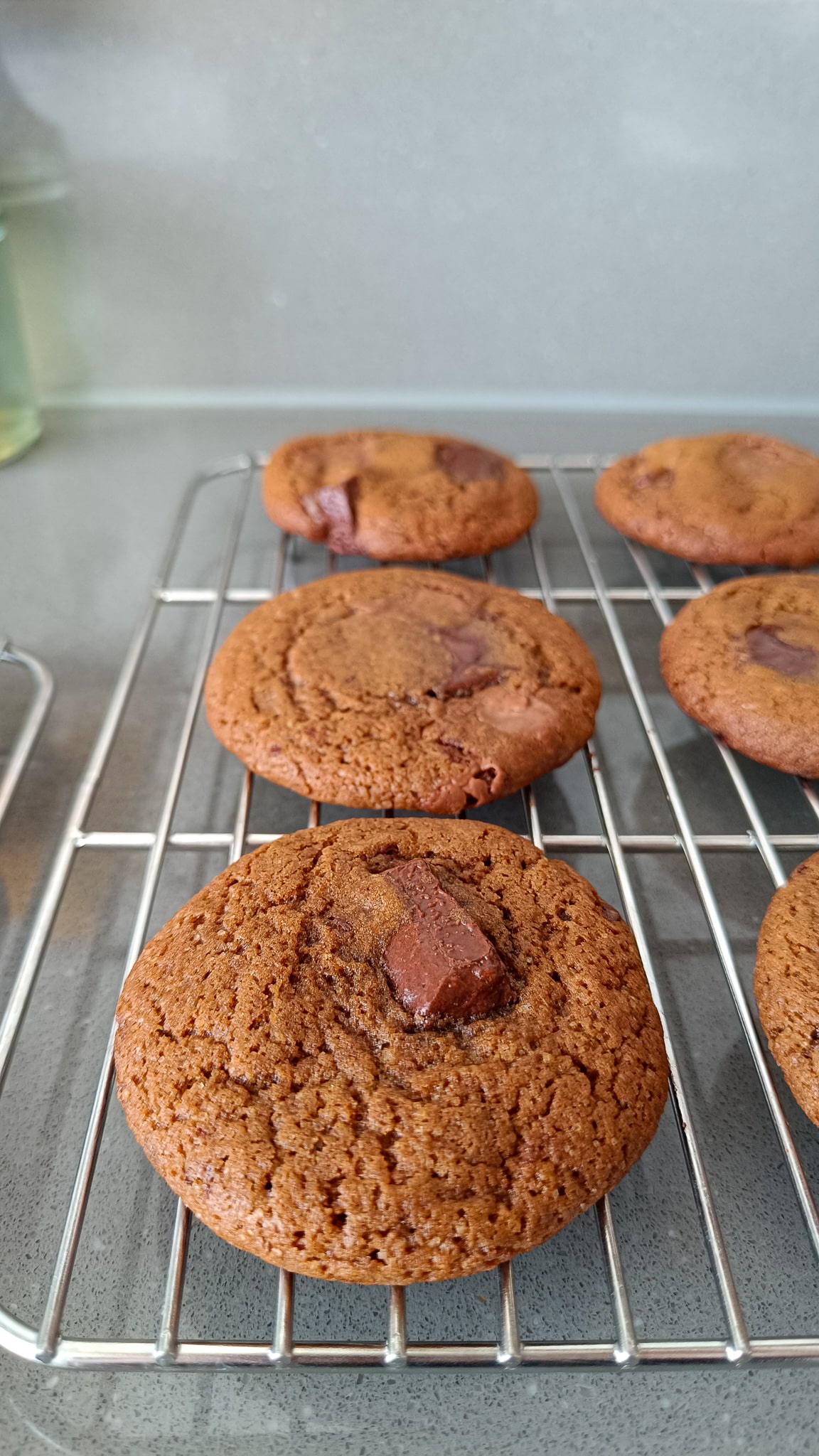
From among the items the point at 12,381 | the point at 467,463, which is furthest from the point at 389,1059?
the point at 12,381

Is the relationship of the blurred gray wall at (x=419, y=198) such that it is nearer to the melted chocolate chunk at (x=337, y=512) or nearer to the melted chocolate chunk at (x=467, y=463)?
the melted chocolate chunk at (x=467, y=463)

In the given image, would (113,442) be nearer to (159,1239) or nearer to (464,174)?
(464,174)

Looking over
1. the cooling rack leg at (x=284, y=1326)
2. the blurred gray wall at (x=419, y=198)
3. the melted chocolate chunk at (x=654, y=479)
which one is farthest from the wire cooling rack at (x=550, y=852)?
the blurred gray wall at (x=419, y=198)

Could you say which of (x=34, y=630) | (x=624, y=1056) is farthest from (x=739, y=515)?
A: (x=34, y=630)

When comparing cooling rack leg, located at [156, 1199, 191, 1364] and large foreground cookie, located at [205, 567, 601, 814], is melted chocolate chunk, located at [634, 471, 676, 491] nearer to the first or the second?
large foreground cookie, located at [205, 567, 601, 814]

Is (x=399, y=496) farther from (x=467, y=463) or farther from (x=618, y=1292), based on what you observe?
(x=618, y=1292)

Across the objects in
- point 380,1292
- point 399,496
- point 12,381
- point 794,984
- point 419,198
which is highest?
point 419,198

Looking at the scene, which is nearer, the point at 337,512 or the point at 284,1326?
the point at 284,1326
